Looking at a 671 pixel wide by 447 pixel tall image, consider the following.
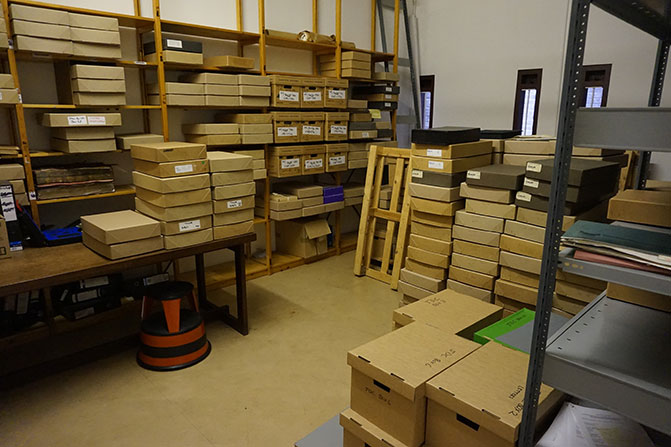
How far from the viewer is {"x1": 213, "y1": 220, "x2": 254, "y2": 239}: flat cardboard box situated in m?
2.68

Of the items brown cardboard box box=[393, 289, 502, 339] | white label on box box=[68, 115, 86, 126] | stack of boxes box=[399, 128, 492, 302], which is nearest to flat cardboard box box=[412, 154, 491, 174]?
stack of boxes box=[399, 128, 492, 302]

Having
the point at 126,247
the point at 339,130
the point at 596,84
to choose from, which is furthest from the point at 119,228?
the point at 596,84

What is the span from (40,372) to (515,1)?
4698 mm

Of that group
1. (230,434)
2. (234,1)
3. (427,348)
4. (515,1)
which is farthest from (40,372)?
(515,1)

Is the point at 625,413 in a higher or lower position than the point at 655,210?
lower

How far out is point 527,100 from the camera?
433 centimetres

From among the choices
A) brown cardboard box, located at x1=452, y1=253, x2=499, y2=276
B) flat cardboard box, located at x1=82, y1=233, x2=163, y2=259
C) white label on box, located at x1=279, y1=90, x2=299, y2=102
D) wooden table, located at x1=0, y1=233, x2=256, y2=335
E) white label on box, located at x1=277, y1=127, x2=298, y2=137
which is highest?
white label on box, located at x1=279, y1=90, x2=299, y2=102

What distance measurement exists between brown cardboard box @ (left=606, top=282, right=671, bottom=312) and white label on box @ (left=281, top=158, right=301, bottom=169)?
2.76m

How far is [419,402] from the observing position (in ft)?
4.74

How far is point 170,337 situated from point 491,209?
6.80 feet

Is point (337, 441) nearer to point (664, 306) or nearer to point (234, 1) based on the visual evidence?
point (664, 306)

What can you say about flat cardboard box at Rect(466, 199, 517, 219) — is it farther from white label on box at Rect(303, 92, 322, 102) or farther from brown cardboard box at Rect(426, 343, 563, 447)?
white label on box at Rect(303, 92, 322, 102)

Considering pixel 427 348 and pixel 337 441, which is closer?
pixel 427 348

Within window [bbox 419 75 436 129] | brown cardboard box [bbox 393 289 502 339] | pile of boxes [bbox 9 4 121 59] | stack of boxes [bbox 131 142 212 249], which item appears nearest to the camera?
brown cardboard box [bbox 393 289 502 339]
